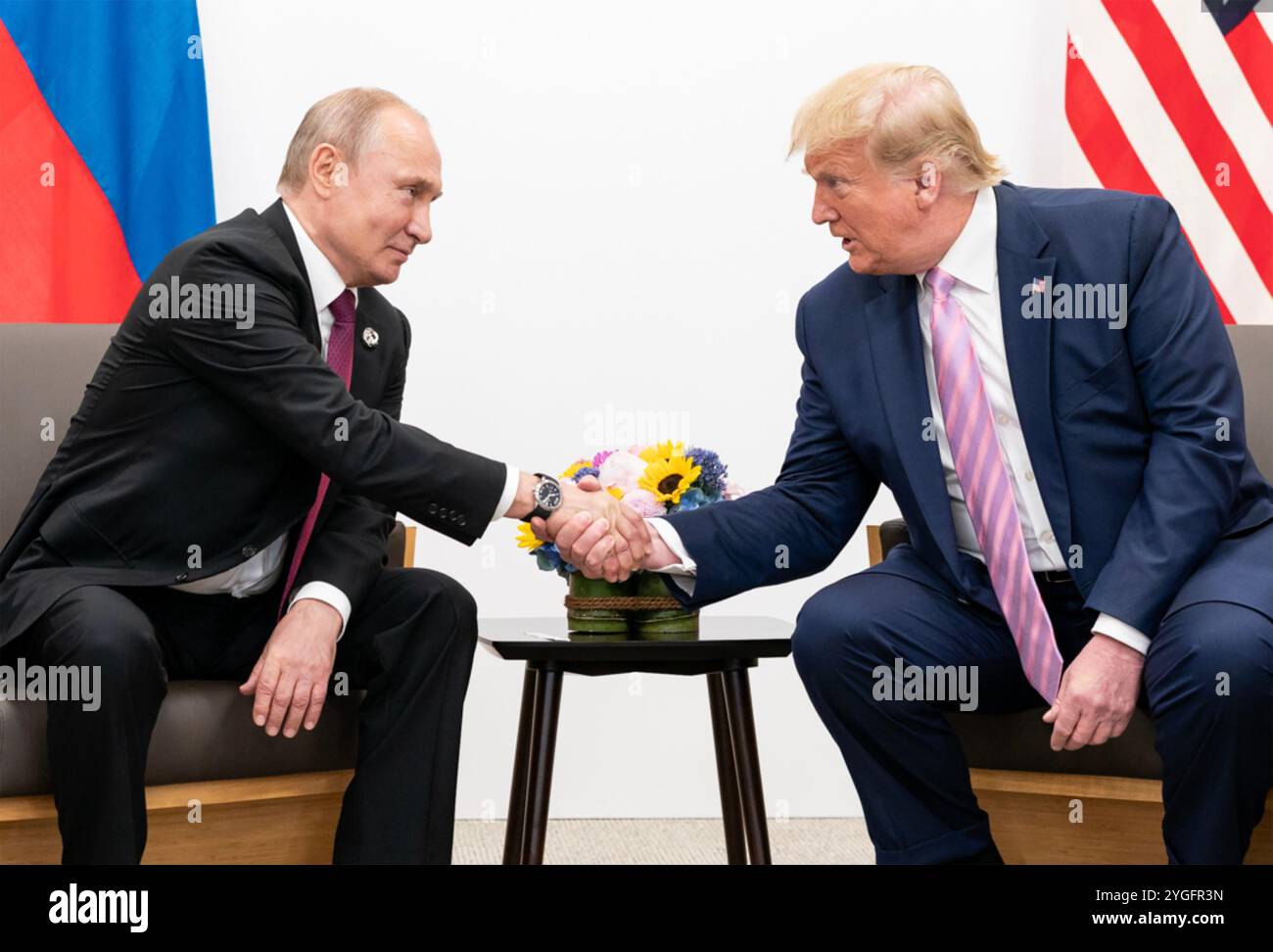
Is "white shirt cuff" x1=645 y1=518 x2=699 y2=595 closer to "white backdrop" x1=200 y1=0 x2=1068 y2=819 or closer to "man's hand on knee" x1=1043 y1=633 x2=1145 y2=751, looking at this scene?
"man's hand on knee" x1=1043 y1=633 x2=1145 y2=751

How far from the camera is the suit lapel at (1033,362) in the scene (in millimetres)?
2115

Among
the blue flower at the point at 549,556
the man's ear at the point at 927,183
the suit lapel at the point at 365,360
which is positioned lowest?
the blue flower at the point at 549,556

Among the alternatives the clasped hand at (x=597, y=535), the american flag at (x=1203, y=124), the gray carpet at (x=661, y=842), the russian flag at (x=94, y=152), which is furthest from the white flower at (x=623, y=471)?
the american flag at (x=1203, y=124)

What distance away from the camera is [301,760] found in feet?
6.95

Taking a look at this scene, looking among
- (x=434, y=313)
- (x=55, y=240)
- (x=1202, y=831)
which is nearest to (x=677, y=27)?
(x=434, y=313)

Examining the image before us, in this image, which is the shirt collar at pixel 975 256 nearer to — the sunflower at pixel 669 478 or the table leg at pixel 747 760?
the sunflower at pixel 669 478

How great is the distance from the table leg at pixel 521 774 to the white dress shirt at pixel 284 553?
34cm

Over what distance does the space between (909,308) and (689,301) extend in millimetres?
1303

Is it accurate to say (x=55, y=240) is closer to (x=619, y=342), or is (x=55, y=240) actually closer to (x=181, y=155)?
(x=181, y=155)

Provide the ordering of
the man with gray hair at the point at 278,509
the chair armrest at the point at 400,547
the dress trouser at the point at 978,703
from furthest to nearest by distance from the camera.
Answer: the chair armrest at the point at 400,547, the man with gray hair at the point at 278,509, the dress trouser at the point at 978,703

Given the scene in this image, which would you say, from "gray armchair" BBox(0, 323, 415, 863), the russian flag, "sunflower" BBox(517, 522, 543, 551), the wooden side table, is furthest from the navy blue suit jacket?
→ the russian flag

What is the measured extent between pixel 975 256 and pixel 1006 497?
15.3 inches

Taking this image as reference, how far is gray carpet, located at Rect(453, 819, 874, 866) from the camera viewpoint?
3172mm

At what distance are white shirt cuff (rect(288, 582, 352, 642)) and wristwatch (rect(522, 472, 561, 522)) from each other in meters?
0.32
